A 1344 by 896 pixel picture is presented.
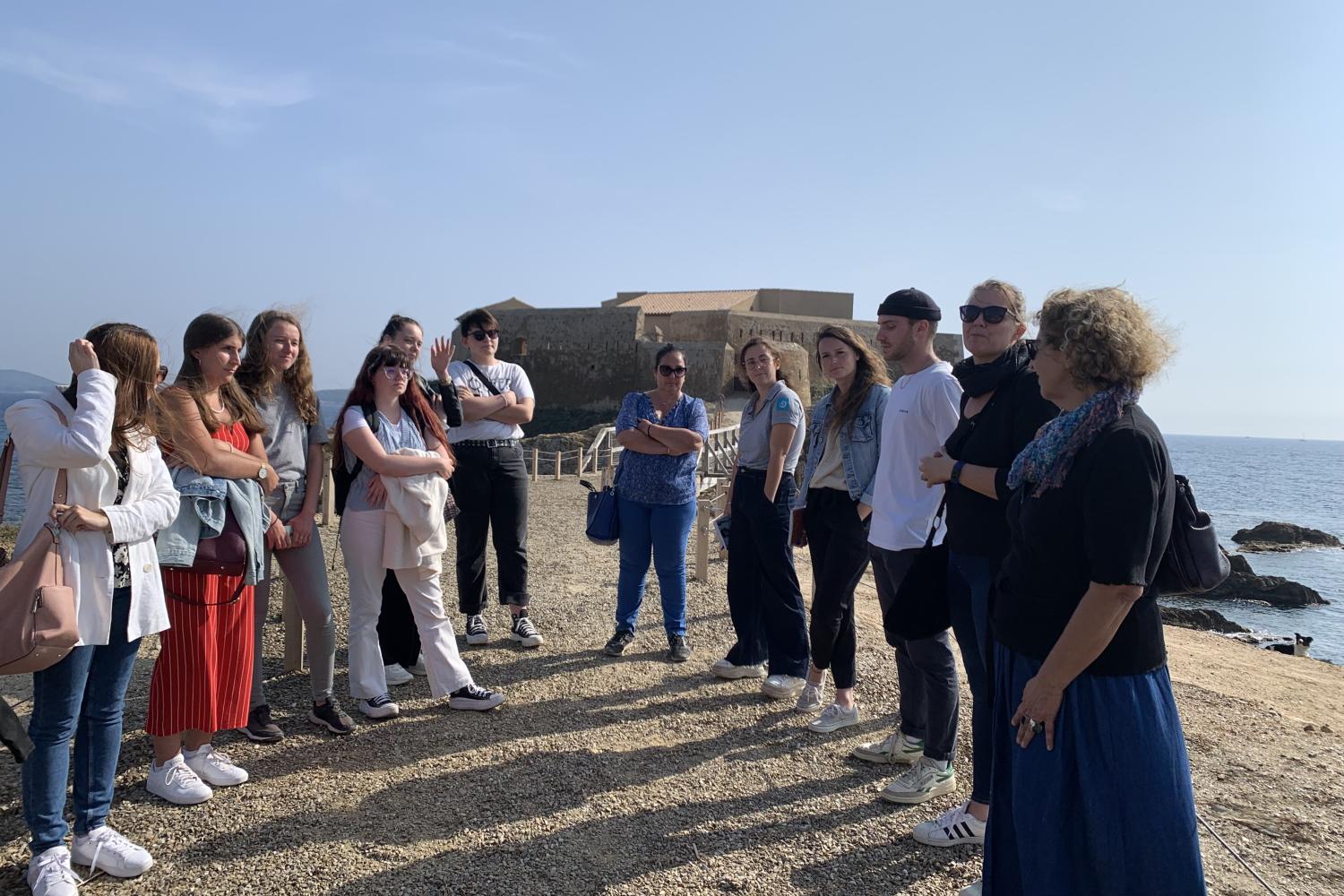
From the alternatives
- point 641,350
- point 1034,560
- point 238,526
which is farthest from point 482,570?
point 641,350

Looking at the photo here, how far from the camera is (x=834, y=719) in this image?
3746 millimetres

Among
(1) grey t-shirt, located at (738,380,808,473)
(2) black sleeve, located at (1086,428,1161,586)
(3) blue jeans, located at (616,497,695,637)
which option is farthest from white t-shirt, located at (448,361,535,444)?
(2) black sleeve, located at (1086,428,1161,586)

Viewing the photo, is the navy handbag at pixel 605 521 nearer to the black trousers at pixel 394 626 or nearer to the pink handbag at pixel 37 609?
the black trousers at pixel 394 626

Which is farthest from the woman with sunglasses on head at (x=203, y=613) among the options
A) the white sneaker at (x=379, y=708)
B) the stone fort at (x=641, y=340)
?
the stone fort at (x=641, y=340)

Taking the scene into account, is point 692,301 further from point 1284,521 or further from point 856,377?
→ point 856,377

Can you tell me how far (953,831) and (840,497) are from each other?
137cm

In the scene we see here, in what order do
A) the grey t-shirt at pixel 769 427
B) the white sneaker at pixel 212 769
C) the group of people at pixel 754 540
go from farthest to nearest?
the grey t-shirt at pixel 769 427, the white sneaker at pixel 212 769, the group of people at pixel 754 540

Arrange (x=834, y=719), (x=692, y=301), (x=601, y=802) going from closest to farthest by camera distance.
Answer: (x=601, y=802) < (x=834, y=719) < (x=692, y=301)

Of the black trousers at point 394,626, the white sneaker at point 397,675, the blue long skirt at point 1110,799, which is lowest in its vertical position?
the white sneaker at point 397,675

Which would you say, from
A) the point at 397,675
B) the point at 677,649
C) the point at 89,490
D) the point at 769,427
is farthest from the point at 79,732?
the point at 769,427

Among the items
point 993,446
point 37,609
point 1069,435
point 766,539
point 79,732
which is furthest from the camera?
point 766,539

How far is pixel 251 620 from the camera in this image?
309 cm

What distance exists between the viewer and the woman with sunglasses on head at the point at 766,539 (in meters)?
4.15

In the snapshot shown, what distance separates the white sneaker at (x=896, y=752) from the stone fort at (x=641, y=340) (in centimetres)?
3003
